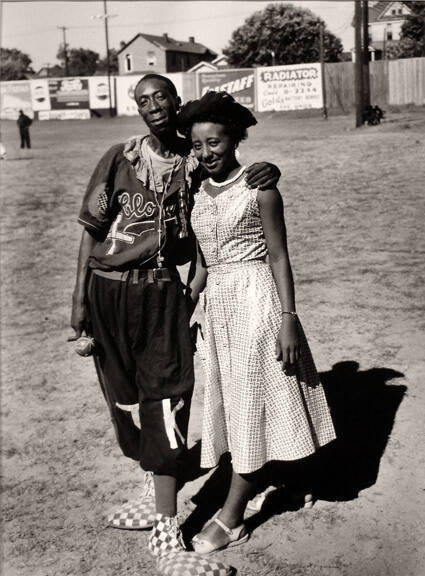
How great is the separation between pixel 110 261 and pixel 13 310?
15.0 ft

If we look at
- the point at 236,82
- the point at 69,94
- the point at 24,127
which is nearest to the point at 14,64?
the point at 69,94

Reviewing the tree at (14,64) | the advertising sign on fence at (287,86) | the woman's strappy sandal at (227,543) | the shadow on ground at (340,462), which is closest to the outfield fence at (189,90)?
the advertising sign on fence at (287,86)

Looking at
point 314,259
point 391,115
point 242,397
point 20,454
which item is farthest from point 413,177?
point 20,454

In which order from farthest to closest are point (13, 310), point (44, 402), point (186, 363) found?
point (13, 310)
point (44, 402)
point (186, 363)

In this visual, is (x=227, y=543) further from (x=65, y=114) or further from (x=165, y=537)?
(x=65, y=114)

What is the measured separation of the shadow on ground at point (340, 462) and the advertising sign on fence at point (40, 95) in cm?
4453

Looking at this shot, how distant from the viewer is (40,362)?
600 centimetres

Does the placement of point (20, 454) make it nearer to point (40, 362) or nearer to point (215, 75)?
point (40, 362)

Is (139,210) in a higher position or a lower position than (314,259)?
higher

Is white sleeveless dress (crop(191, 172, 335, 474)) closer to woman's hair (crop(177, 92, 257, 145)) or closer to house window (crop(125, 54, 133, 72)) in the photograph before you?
woman's hair (crop(177, 92, 257, 145))

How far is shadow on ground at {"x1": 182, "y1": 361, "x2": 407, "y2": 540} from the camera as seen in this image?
3568 mm

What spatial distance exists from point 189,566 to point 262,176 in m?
1.58

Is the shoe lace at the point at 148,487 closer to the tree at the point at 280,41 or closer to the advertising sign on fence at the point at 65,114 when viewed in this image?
the tree at the point at 280,41

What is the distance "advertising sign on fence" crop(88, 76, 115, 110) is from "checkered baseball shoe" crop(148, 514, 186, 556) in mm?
44339
